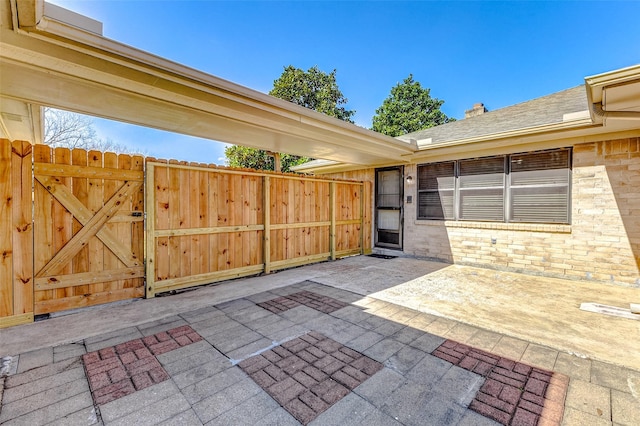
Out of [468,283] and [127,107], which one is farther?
[468,283]

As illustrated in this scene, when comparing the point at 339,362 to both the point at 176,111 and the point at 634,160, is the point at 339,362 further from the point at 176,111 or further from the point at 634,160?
the point at 634,160

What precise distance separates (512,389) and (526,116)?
596 centimetres

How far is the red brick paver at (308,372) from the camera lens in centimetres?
187

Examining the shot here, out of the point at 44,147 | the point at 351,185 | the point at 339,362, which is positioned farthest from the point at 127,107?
the point at 351,185

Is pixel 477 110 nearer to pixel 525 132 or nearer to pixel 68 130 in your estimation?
pixel 525 132

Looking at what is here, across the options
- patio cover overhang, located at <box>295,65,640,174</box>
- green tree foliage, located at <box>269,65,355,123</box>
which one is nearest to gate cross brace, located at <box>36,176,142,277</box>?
patio cover overhang, located at <box>295,65,640,174</box>

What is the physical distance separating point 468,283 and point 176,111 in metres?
5.37

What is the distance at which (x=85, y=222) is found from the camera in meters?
3.58

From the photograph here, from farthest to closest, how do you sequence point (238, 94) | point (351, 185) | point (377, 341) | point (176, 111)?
point (351, 185), point (176, 111), point (238, 94), point (377, 341)

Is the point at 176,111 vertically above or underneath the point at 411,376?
above

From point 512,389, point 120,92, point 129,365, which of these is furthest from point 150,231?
point 512,389

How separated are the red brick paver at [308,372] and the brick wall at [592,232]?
486cm

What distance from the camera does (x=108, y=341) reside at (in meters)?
2.72

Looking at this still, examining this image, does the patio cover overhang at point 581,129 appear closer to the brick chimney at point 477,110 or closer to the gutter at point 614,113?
the gutter at point 614,113
